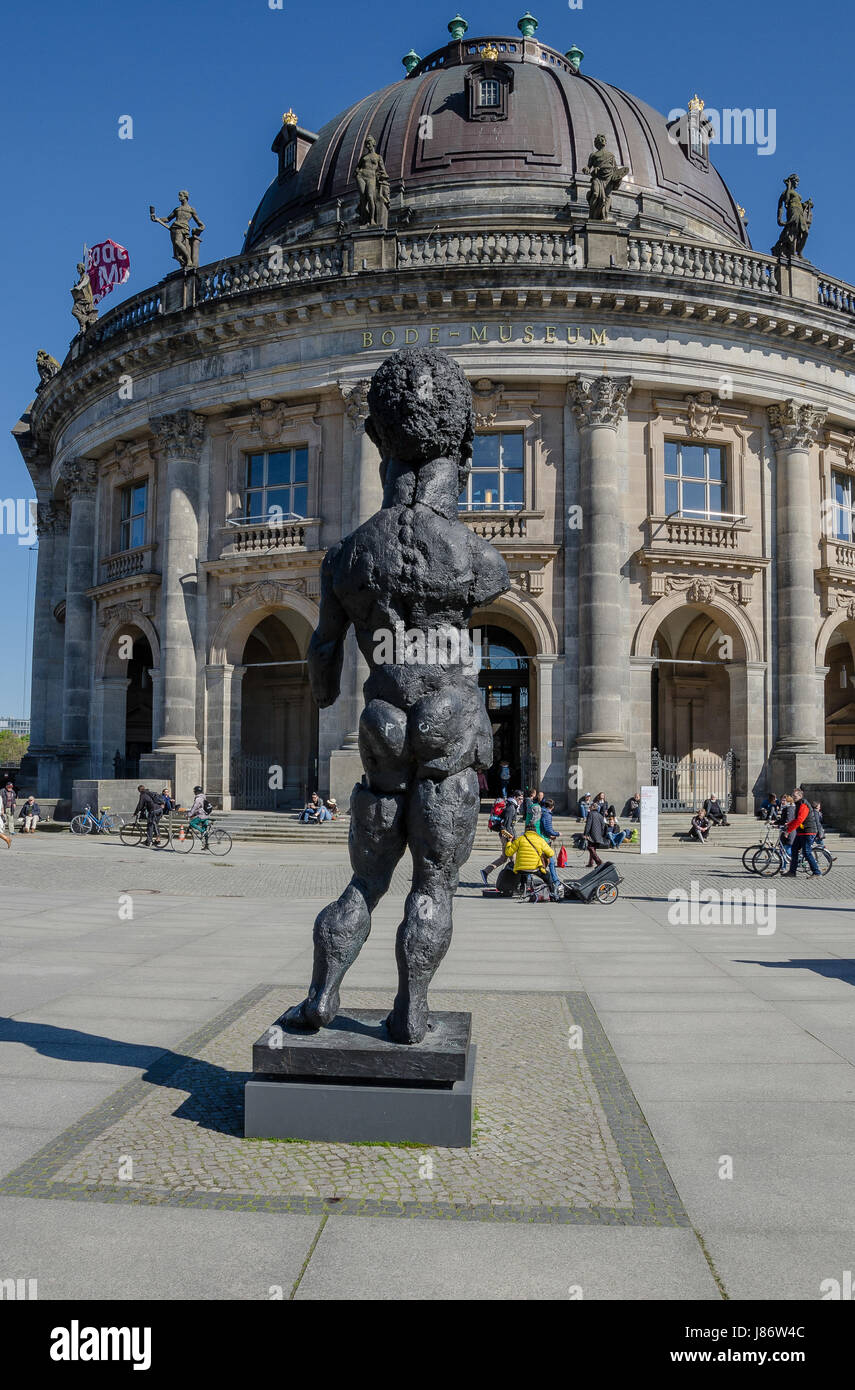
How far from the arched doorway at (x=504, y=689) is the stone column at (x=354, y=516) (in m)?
5.22

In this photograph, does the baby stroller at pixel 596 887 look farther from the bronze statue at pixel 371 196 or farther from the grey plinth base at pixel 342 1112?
the bronze statue at pixel 371 196

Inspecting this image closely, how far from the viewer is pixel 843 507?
29.2 m

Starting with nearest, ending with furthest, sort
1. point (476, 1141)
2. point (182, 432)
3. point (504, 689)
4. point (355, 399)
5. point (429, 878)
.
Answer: point (476, 1141) → point (429, 878) → point (355, 399) → point (182, 432) → point (504, 689)

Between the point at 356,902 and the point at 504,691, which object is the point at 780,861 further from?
the point at 504,691

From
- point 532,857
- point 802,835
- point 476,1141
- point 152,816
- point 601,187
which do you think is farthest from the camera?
point 601,187

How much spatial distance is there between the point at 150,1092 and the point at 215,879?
37.8 ft

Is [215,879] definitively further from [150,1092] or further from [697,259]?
[697,259]

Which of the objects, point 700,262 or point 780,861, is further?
point 700,262

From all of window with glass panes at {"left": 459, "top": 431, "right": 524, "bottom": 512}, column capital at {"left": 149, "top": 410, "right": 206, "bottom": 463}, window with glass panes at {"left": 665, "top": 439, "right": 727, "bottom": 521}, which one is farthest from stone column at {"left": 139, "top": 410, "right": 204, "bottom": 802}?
window with glass panes at {"left": 665, "top": 439, "right": 727, "bottom": 521}

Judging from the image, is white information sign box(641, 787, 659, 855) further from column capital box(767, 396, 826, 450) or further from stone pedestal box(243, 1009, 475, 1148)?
stone pedestal box(243, 1009, 475, 1148)

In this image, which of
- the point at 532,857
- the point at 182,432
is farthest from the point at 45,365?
the point at 532,857

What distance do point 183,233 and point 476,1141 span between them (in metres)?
30.9

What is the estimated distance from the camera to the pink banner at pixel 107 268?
3634 cm
